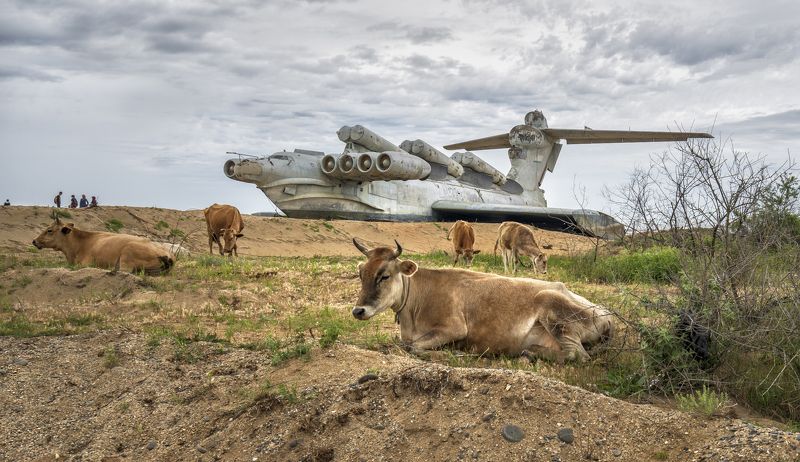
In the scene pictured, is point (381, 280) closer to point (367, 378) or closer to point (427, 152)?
point (367, 378)

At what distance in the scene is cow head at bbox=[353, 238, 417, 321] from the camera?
7391mm

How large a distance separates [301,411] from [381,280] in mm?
2024

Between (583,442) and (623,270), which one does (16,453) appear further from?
(623,270)

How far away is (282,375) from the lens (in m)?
6.52

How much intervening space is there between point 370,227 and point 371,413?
23.6 metres

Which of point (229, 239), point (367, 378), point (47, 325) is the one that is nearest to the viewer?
point (367, 378)

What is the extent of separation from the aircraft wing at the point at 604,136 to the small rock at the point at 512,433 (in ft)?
104

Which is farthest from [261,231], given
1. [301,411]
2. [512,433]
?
[512,433]

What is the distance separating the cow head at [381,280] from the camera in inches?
291

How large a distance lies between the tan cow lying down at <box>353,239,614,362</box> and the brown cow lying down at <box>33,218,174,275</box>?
656 cm

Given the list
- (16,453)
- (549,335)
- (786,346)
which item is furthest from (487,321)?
(16,453)

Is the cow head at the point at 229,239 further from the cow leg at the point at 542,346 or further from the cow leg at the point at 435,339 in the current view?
the cow leg at the point at 542,346

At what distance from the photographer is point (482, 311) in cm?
760

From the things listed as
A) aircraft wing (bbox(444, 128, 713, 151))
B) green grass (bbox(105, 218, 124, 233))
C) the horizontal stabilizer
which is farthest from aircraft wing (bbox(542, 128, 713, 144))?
green grass (bbox(105, 218, 124, 233))
